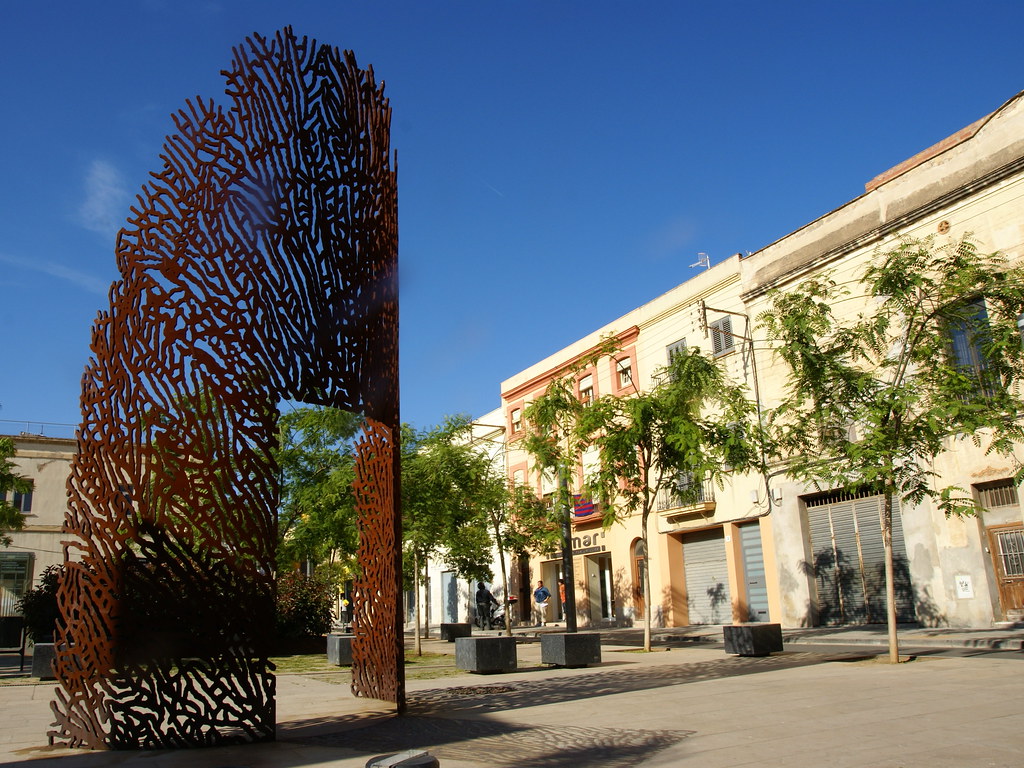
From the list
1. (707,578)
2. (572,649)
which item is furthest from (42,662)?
(707,578)

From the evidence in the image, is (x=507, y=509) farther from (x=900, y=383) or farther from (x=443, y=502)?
(x=900, y=383)

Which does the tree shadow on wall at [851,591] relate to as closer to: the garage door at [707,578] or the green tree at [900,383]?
the garage door at [707,578]

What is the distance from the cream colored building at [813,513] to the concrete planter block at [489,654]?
5407 mm

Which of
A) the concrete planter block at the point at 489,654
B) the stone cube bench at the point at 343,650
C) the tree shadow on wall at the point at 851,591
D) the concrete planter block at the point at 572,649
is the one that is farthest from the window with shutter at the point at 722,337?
the stone cube bench at the point at 343,650

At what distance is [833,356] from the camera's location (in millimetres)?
13070

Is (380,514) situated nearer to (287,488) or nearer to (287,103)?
(287,103)

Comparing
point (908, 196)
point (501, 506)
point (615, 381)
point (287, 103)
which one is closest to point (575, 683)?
point (287, 103)

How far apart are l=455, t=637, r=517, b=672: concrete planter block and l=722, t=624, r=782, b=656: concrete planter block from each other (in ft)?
12.6

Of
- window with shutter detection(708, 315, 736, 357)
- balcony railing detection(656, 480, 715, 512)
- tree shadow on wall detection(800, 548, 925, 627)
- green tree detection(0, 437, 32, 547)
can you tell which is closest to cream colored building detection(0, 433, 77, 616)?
green tree detection(0, 437, 32, 547)

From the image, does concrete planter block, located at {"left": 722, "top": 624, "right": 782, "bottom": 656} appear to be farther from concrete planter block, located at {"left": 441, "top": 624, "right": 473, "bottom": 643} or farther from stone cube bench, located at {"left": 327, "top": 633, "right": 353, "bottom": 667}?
concrete planter block, located at {"left": 441, "top": 624, "right": 473, "bottom": 643}

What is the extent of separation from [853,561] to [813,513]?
170cm

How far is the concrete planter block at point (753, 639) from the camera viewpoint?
1388 centimetres

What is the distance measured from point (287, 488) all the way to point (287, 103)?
1876 centimetres

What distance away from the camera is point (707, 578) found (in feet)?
85.8
